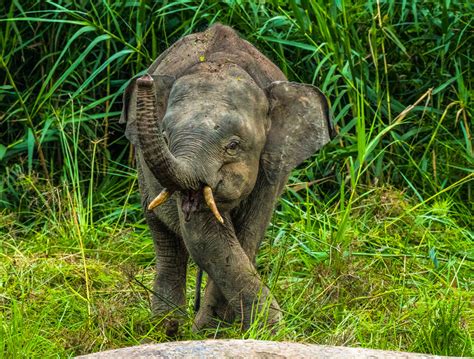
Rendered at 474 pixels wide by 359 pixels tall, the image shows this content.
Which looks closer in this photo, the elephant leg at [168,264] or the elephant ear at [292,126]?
the elephant ear at [292,126]

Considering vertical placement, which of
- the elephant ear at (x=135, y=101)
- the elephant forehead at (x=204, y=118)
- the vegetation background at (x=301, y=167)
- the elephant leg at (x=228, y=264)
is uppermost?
the elephant forehead at (x=204, y=118)

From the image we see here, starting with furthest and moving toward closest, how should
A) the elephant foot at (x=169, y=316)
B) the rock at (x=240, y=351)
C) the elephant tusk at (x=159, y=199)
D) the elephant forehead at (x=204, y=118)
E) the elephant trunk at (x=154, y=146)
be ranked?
the elephant foot at (x=169, y=316) < the elephant forehead at (x=204, y=118) < the elephant tusk at (x=159, y=199) < the elephant trunk at (x=154, y=146) < the rock at (x=240, y=351)

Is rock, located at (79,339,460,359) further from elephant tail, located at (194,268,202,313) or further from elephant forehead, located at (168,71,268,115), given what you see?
elephant tail, located at (194,268,202,313)

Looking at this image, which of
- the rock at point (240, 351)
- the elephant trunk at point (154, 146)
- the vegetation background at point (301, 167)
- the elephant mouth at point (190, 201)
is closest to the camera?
the rock at point (240, 351)

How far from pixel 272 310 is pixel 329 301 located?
14.5 inches

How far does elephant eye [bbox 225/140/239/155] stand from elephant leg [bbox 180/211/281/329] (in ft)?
0.78

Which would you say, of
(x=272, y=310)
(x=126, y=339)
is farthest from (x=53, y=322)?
A: (x=272, y=310)

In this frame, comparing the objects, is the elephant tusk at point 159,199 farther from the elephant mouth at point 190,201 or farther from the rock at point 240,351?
the rock at point 240,351

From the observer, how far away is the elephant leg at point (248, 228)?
5.21 meters

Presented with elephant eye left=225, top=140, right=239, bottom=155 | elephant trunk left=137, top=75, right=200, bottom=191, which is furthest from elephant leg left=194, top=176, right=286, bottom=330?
elephant trunk left=137, top=75, right=200, bottom=191

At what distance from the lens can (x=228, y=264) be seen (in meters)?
5.00

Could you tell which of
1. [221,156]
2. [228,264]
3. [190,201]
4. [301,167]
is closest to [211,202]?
[190,201]

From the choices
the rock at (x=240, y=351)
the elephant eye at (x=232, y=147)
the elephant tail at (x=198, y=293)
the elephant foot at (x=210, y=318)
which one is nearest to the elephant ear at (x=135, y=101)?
the elephant eye at (x=232, y=147)

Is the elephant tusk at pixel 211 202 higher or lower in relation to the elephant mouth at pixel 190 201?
higher
